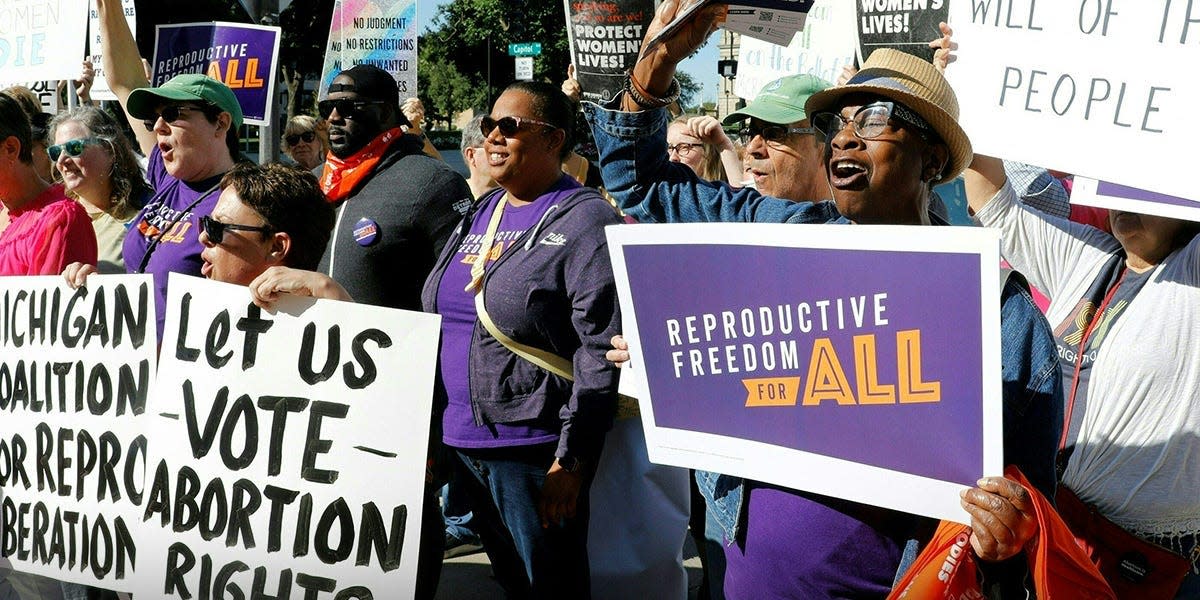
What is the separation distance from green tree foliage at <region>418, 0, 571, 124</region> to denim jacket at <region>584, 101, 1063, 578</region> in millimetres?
36823

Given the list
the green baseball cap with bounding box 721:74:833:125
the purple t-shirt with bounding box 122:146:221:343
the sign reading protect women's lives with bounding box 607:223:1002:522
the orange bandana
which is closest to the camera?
the sign reading protect women's lives with bounding box 607:223:1002:522

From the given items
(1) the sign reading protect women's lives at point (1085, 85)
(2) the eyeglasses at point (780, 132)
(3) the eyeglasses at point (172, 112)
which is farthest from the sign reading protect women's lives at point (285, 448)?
(2) the eyeglasses at point (780, 132)

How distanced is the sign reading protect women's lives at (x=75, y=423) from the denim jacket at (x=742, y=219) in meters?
1.37

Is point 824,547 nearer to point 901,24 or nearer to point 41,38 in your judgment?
point 901,24

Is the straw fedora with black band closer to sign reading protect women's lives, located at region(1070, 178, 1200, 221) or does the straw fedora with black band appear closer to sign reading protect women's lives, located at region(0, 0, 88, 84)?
sign reading protect women's lives, located at region(1070, 178, 1200, 221)

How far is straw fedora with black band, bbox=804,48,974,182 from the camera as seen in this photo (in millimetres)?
2225

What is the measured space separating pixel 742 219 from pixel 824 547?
1.09 m

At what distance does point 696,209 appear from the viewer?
3.06m

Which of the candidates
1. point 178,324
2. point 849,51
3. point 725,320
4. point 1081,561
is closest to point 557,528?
point 178,324

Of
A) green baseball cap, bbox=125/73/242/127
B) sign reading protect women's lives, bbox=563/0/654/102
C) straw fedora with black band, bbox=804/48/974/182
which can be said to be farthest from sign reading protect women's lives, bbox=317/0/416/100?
straw fedora with black band, bbox=804/48/974/182

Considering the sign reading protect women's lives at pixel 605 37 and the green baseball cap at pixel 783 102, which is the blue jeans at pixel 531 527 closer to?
the sign reading protect women's lives at pixel 605 37

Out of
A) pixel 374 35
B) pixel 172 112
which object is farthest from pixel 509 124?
pixel 374 35

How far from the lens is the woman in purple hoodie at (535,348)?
3.45 metres

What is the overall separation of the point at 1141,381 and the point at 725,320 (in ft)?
3.99
